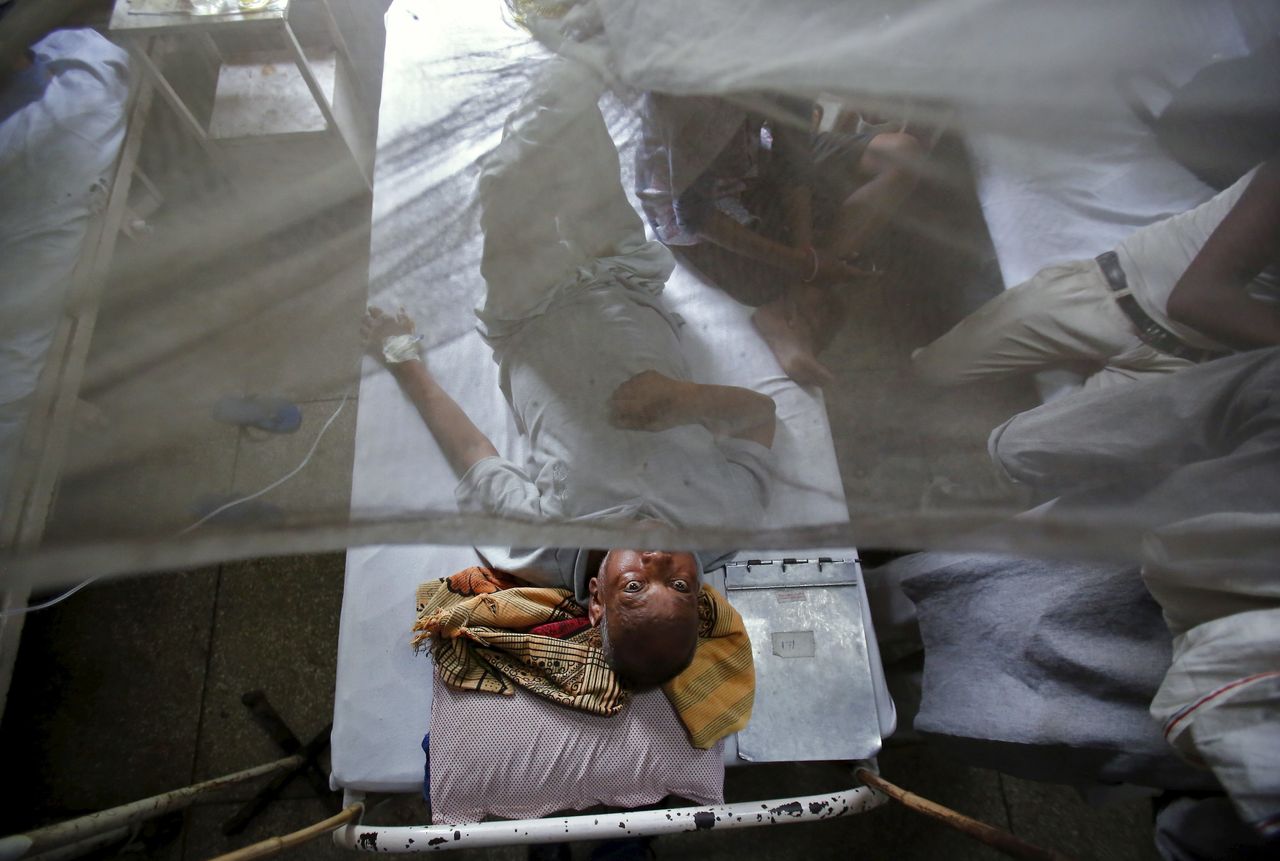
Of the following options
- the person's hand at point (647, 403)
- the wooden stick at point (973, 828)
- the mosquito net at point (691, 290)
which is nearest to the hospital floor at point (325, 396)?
the mosquito net at point (691, 290)

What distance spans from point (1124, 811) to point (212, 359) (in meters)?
2.10

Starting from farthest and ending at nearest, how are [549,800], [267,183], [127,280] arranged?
[549,800] → [267,183] → [127,280]

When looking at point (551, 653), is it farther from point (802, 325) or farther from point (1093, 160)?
point (1093, 160)

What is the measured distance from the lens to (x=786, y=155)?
0.78m

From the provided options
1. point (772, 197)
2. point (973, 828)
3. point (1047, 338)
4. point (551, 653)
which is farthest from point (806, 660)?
point (772, 197)

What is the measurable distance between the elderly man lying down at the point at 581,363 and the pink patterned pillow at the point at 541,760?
662mm

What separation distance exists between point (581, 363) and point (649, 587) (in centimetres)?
49

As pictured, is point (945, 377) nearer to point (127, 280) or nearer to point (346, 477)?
point (346, 477)

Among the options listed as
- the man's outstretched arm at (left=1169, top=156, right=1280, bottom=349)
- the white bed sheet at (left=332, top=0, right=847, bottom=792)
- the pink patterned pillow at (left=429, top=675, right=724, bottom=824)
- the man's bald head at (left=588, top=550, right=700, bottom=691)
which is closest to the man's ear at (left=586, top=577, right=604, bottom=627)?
the man's bald head at (left=588, top=550, right=700, bottom=691)

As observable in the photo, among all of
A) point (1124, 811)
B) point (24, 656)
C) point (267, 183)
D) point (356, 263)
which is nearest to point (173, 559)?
point (356, 263)

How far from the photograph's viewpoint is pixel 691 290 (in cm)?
79

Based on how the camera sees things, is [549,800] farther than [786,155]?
Yes

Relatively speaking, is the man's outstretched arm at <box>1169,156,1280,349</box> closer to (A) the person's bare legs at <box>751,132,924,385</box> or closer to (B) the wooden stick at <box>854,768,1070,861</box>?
(A) the person's bare legs at <box>751,132,924,385</box>

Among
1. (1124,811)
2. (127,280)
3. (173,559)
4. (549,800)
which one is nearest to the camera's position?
(173,559)
